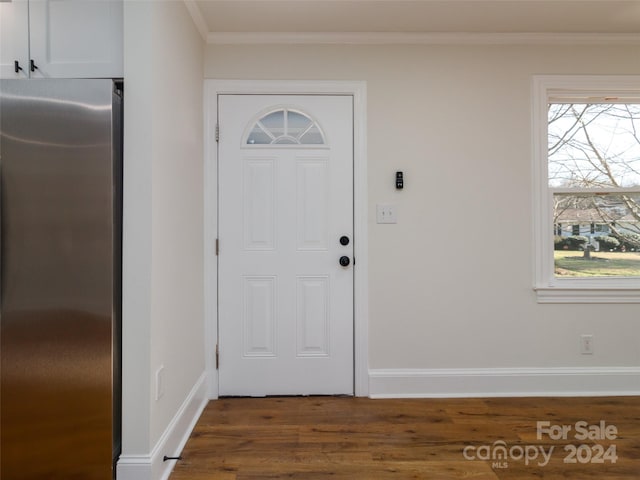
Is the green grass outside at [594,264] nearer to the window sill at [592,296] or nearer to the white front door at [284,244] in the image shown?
the window sill at [592,296]

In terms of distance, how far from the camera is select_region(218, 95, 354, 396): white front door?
2553mm

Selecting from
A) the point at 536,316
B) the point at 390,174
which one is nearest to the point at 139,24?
the point at 390,174

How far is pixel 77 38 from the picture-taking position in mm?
1735

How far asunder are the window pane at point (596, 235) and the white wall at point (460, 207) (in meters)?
0.26

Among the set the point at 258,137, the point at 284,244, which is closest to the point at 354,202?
the point at 284,244

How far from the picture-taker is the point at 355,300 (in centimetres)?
256

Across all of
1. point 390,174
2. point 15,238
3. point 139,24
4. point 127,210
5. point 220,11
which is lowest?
point 15,238

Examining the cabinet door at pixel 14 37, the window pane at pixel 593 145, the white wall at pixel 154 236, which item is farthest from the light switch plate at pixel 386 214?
the cabinet door at pixel 14 37

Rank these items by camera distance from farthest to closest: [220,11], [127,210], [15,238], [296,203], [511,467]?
[296,203]
[220,11]
[511,467]
[127,210]
[15,238]

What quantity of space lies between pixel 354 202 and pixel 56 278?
1.68 metres

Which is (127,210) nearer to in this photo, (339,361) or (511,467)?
(339,361)

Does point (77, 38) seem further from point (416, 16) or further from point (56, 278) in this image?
point (416, 16)

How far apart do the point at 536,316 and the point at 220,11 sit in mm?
2752

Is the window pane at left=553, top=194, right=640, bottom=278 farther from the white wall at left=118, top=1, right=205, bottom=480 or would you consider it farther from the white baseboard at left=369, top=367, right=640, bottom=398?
the white wall at left=118, top=1, right=205, bottom=480
